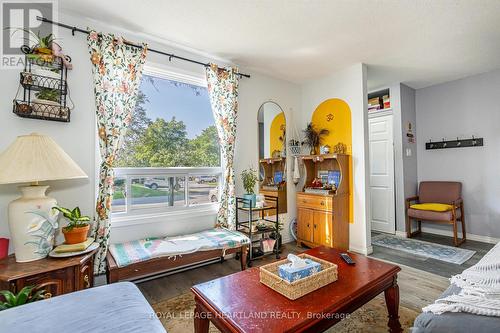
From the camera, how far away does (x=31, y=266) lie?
1.54 meters

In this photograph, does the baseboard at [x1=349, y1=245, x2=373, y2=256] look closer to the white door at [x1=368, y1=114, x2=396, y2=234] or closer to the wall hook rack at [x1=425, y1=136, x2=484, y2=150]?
the white door at [x1=368, y1=114, x2=396, y2=234]

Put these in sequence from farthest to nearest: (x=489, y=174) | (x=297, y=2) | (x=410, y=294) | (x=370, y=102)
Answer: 1. (x=370, y=102)
2. (x=489, y=174)
3. (x=410, y=294)
4. (x=297, y=2)

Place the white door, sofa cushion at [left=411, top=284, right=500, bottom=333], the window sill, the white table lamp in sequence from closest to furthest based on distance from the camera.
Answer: sofa cushion at [left=411, top=284, right=500, bottom=333] → the white table lamp → the window sill → the white door

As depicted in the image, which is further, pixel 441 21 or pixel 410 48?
pixel 410 48

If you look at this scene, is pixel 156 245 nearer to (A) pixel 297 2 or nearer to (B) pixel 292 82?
(A) pixel 297 2

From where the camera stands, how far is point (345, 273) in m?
1.62

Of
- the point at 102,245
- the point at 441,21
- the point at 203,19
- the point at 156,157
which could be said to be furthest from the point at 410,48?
the point at 102,245

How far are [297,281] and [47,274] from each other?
153 centimetres

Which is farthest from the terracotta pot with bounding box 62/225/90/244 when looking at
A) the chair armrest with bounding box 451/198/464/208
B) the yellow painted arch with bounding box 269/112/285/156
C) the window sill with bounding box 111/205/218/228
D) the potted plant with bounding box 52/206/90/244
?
the chair armrest with bounding box 451/198/464/208

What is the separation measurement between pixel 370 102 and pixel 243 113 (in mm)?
2583

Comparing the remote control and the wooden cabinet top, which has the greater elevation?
the wooden cabinet top

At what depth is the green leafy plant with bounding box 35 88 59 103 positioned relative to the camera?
1958 millimetres

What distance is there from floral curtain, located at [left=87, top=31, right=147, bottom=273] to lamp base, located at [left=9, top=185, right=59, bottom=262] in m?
0.49

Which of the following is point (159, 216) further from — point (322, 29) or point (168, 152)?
point (322, 29)
